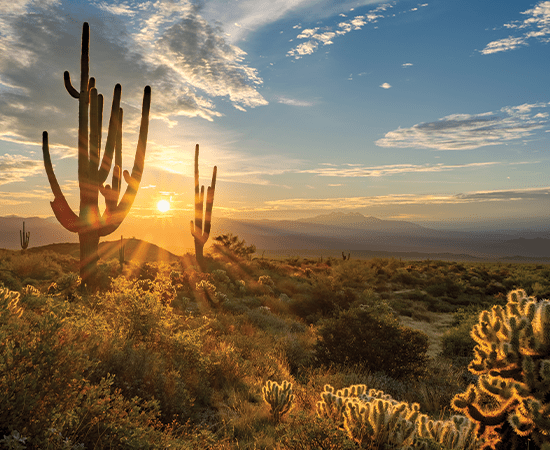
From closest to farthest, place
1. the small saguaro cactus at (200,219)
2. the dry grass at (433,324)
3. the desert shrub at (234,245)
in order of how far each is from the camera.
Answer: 1. the dry grass at (433,324)
2. the small saguaro cactus at (200,219)
3. the desert shrub at (234,245)

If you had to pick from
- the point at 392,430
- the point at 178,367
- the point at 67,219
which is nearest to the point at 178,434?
the point at 178,367

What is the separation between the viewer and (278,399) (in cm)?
559

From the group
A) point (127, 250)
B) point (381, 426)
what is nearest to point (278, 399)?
point (381, 426)

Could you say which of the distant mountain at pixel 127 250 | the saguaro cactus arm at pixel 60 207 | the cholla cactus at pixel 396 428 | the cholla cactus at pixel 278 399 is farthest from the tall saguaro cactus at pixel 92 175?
the distant mountain at pixel 127 250

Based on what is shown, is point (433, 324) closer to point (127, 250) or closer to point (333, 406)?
point (333, 406)

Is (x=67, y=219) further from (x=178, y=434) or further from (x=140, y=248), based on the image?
(x=140, y=248)

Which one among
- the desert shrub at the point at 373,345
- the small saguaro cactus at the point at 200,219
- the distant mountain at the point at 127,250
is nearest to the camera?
the desert shrub at the point at 373,345

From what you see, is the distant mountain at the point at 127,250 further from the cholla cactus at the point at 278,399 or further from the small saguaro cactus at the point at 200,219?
the cholla cactus at the point at 278,399

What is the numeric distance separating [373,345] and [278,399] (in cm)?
387

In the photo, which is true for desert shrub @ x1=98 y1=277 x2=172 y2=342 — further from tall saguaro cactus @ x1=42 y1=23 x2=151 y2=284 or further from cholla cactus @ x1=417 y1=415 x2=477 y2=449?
cholla cactus @ x1=417 y1=415 x2=477 y2=449

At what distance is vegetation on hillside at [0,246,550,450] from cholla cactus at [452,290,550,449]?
0.16 metres

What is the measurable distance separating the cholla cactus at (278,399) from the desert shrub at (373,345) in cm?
290

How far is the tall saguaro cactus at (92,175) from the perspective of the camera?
37.1ft

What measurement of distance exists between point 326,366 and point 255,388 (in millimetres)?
2354
